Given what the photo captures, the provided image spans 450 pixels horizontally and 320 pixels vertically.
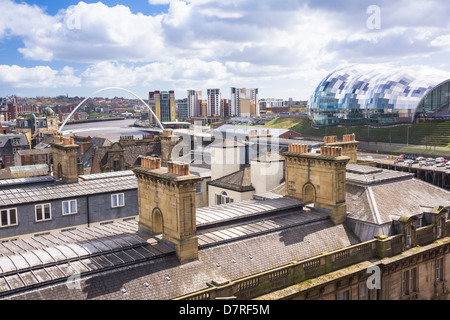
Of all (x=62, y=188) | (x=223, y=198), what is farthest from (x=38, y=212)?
(x=223, y=198)

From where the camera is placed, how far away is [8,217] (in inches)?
1168

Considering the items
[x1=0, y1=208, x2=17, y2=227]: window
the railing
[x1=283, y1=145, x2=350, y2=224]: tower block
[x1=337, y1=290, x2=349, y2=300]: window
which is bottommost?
[x1=337, y1=290, x2=349, y2=300]: window

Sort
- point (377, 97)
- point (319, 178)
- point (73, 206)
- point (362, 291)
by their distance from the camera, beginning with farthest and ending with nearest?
point (377, 97), point (73, 206), point (319, 178), point (362, 291)

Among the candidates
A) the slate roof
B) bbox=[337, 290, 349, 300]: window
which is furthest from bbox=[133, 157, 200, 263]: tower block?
the slate roof

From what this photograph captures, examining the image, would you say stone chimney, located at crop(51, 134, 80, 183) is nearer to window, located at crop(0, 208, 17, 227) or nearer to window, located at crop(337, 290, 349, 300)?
window, located at crop(0, 208, 17, 227)

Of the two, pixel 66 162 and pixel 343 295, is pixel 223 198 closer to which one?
pixel 66 162

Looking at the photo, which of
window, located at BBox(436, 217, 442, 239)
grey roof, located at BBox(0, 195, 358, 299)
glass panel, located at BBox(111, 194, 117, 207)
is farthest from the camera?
glass panel, located at BBox(111, 194, 117, 207)

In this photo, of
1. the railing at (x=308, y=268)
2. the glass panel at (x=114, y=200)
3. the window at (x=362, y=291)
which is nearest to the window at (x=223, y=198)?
the glass panel at (x=114, y=200)

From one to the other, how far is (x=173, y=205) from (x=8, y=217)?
15056 millimetres

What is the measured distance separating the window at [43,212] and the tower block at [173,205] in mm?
11592

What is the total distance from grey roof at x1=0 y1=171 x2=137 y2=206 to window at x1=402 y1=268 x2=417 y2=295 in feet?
68.6

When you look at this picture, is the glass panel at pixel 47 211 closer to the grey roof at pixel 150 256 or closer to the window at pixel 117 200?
the window at pixel 117 200

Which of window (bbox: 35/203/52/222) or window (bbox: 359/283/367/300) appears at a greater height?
window (bbox: 35/203/52/222)

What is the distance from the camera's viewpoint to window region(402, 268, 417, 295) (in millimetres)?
25547
